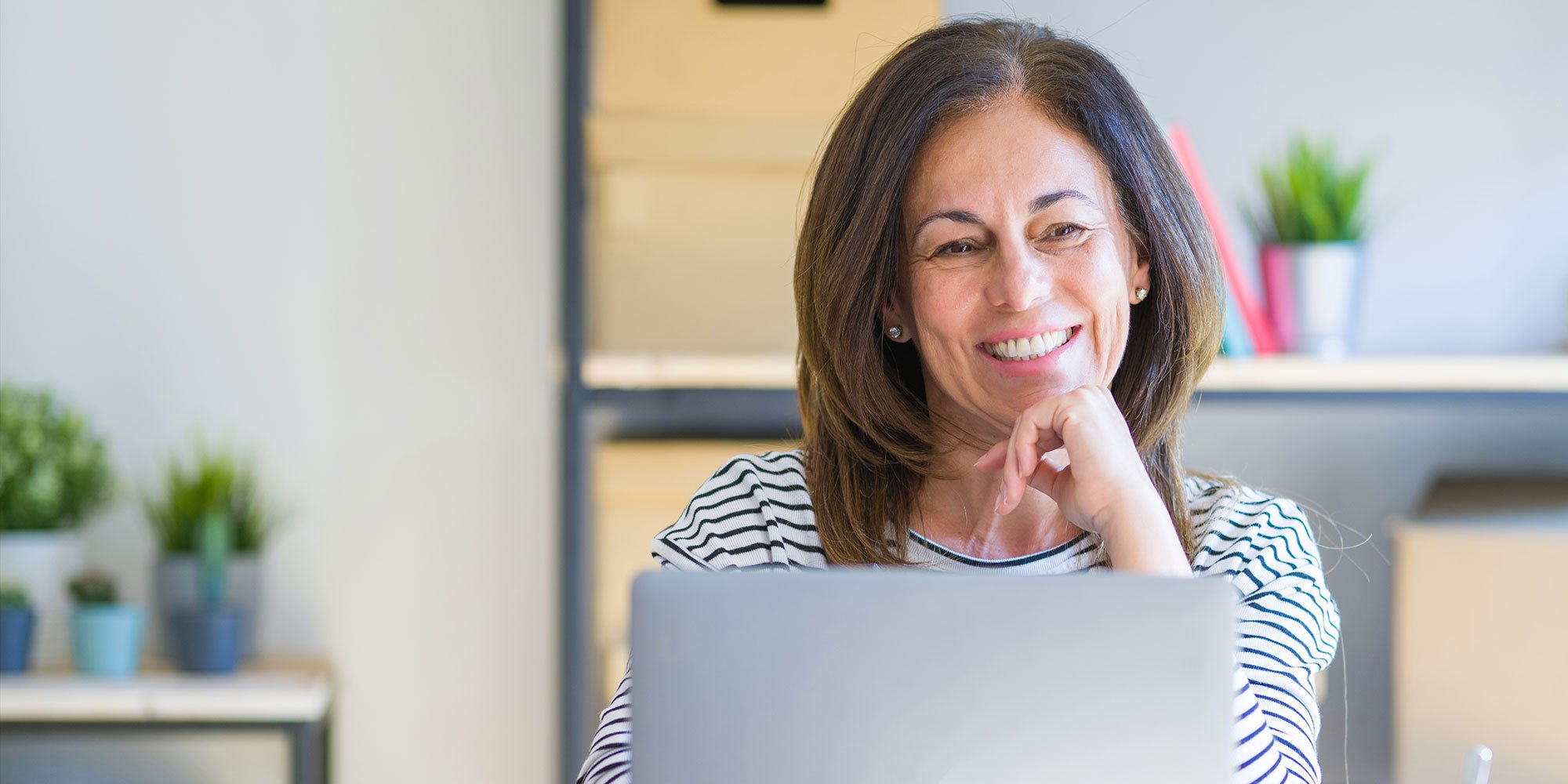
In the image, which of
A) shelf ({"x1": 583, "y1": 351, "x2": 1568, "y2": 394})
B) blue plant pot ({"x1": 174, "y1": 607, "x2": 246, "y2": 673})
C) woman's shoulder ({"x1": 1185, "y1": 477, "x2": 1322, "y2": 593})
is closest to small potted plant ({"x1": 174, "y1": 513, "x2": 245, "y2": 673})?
blue plant pot ({"x1": 174, "y1": 607, "x2": 246, "y2": 673})

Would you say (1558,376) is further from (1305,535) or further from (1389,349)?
(1305,535)

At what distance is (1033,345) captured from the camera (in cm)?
100

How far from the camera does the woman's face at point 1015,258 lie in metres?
1.00

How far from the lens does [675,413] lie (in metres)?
2.07

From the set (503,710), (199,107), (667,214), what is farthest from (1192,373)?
(199,107)

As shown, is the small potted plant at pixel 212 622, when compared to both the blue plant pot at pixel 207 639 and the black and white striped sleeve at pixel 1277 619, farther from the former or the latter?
the black and white striped sleeve at pixel 1277 619

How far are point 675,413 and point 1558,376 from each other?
120 centimetres

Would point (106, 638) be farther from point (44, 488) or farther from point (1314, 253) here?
point (1314, 253)

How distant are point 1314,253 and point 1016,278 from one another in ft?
3.18

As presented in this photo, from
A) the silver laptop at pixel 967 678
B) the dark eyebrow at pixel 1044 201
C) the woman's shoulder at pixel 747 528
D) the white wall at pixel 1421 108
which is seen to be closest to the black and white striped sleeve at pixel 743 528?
the woman's shoulder at pixel 747 528

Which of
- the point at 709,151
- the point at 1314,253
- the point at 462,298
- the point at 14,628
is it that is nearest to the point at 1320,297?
the point at 1314,253

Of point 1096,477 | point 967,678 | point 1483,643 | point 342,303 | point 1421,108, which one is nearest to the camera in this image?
point 967,678

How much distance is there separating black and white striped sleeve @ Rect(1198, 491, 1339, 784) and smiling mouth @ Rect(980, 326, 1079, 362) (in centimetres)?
18

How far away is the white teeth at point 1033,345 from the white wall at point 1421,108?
48.2 inches
